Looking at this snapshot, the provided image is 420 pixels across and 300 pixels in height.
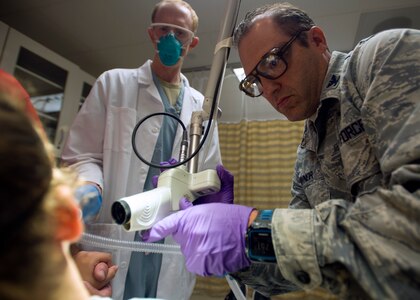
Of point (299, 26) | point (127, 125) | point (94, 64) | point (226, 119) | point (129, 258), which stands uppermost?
point (94, 64)

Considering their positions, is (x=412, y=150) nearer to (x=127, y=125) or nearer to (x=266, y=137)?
(x=127, y=125)

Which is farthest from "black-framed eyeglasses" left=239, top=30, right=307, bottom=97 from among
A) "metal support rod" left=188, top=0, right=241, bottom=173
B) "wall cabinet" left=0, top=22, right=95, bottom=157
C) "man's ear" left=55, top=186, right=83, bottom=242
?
"wall cabinet" left=0, top=22, right=95, bottom=157

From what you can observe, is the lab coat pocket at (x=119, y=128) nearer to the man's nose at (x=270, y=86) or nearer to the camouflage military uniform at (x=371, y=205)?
the man's nose at (x=270, y=86)

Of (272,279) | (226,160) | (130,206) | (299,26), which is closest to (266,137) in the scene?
(226,160)

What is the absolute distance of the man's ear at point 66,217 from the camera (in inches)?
14.1

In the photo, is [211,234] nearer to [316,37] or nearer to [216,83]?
[216,83]

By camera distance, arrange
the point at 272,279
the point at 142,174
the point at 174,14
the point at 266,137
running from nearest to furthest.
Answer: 1. the point at 272,279
2. the point at 142,174
3. the point at 174,14
4. the point at 266,137

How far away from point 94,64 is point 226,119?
1.37 metres

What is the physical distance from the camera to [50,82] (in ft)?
8.53

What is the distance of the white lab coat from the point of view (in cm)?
123

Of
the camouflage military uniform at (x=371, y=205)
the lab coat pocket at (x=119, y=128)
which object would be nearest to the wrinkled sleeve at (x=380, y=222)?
the camouflage military uniform at (x=371, y=205)

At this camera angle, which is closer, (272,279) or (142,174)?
(272,279)

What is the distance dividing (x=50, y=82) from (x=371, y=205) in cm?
272

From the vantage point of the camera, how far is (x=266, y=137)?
2.64m
